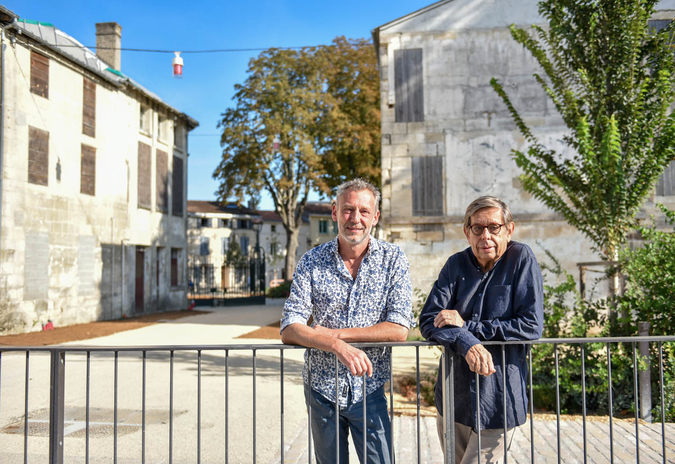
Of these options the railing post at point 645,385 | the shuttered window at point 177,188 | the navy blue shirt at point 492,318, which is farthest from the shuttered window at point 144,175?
the navy blue shirt at point 492,318

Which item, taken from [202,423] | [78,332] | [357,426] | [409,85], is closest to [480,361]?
[357,426]

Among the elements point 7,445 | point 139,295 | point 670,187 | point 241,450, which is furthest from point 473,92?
point 139,295

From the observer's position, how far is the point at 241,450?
5500mm

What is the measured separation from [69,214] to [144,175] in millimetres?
5264

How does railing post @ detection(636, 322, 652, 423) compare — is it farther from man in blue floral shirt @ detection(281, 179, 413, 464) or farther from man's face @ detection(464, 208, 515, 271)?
man in blue floral shirt @ detection(281, 179, 413, 464)

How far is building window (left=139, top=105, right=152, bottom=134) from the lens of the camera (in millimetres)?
23328

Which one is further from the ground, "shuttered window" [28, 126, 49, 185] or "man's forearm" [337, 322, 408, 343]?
"shuttered window" [28, 126, 49, 185]

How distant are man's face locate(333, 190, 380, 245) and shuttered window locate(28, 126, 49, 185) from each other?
15414 millimetres

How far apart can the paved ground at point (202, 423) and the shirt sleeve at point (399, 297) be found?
0.73 m

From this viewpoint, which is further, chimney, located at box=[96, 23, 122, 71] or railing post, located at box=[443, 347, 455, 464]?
chimney, located at box=[96, 23, 122, 71]

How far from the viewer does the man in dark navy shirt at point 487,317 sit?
3066 millimetres

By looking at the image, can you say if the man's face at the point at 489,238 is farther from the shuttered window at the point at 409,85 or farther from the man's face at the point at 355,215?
the shuttered window at the point at 409,85

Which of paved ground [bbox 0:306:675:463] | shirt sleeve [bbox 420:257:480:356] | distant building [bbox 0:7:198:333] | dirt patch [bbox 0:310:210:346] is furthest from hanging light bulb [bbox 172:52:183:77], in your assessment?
shirt sleeve [bbox 420:257:480:356]

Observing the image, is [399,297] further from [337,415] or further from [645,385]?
[645,385]
